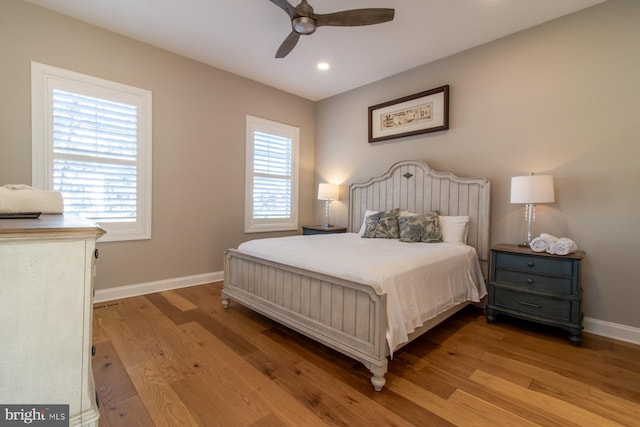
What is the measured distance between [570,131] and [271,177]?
11.9 ft

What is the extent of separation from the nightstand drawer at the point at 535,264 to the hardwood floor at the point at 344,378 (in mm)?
572

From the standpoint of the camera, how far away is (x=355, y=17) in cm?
235

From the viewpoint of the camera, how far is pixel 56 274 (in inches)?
39.1

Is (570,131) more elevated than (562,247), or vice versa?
(570,131)

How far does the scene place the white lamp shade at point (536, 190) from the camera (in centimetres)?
256

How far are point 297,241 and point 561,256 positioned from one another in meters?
2.29

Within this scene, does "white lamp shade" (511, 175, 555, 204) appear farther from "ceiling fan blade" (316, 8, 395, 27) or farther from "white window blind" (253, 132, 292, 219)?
"white window blind" (253, 132, 292, 219)

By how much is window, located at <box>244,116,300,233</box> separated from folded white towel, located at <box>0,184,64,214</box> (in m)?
2.80

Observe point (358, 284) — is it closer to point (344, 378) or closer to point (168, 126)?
point (344, 378)

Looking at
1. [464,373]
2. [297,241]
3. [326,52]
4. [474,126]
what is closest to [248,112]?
[326,52]

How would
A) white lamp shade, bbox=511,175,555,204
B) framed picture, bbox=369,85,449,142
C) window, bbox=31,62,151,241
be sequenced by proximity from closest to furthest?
white lamp shade, bbox=511,175,555,204 < window, bbox=31,62,151,241 < framed picture, bbox=369,85,449,142

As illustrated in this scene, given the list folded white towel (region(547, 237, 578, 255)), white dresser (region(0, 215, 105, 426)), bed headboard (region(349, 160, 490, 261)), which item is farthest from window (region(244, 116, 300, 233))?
folded white towel (region(547, 237, 578, 255))

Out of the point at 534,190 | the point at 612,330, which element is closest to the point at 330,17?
the point at 534,190

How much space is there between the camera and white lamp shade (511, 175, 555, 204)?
2.56m
